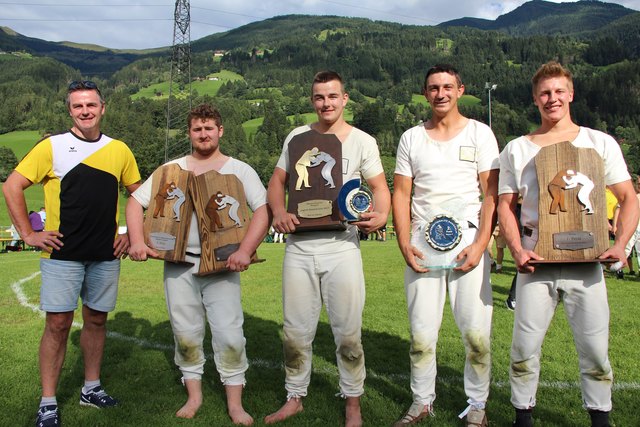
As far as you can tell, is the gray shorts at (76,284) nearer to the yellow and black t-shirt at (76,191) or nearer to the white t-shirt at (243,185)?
the yellow and black t-shirt at (76,191)

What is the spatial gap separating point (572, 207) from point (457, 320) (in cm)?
115

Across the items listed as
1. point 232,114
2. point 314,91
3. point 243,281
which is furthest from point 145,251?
point 232,114

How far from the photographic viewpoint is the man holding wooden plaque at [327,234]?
397 cm

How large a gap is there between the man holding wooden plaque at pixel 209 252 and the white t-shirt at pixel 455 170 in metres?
1.30

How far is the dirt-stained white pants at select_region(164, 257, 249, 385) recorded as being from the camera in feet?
14.0

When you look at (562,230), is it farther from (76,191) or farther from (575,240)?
(76,191)

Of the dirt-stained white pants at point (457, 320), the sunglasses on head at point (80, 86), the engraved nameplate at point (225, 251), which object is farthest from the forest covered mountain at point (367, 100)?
the dirt-stained white pants at point (457, 320)

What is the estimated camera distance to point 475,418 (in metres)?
3.80

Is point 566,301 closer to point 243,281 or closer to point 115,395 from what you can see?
point 115,395

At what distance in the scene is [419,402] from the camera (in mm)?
4000

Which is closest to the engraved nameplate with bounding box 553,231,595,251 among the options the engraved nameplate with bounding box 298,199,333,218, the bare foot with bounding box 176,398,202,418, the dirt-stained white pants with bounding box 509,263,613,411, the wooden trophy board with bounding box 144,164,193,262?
the dirt-stained white pants with bounding box 509,263,613,411

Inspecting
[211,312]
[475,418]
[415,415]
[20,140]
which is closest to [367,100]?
[20,140]

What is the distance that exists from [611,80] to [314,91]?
143173 mm

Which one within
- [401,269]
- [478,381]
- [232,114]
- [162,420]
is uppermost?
[232,114]
